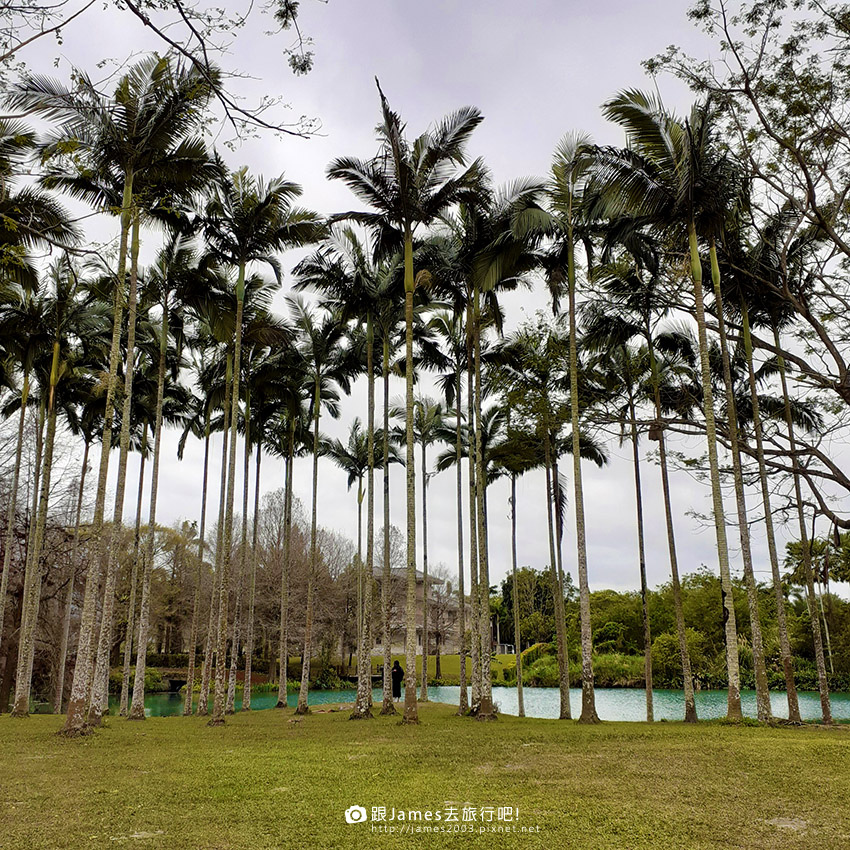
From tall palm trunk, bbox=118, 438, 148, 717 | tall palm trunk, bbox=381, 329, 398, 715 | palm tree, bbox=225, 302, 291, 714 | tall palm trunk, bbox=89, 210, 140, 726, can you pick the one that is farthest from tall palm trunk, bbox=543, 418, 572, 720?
tall palm trunk, bbox=118, 438, 148, 717

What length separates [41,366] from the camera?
2219 cm

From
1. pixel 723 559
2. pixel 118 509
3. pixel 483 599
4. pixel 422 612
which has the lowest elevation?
pixel 422 612

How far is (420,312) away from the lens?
66.9 ft

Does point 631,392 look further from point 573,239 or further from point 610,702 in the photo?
point 610,702

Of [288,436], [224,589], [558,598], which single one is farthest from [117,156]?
[558,598]

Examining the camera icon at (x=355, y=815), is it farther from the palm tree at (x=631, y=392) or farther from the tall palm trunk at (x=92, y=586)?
the palm tree at (x=631, y=392)

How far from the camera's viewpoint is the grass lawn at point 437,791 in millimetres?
5500

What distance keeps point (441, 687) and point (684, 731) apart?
114ft

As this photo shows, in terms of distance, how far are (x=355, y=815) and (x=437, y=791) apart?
1.13m

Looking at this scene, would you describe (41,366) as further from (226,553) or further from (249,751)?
(249,751)

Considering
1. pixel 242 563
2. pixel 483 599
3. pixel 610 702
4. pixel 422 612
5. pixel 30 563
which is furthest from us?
pixel 422 612

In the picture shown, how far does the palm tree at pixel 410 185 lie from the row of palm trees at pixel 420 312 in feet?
0.18

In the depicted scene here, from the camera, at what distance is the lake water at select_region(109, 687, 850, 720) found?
88.9 ft

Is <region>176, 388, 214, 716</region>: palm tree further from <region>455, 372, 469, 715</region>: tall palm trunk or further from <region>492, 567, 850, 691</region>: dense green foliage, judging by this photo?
<region>492, 567, 850, 691</region>: dense green foliage
